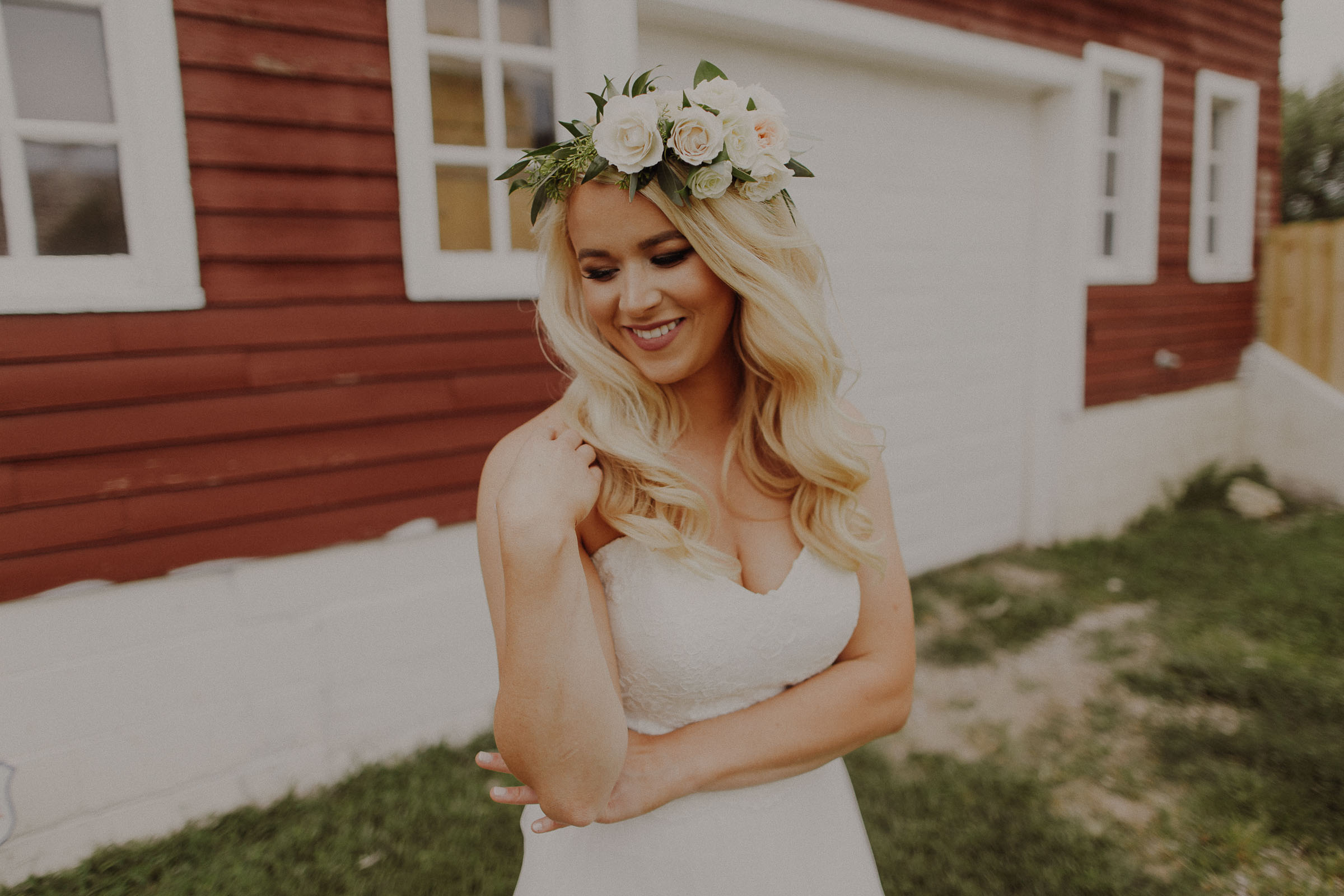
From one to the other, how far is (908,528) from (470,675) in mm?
3126

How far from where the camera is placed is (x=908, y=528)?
5410 mm

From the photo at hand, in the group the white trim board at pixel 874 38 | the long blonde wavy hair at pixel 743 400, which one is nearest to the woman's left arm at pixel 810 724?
the long blonde wavy hair at pixel 743 400

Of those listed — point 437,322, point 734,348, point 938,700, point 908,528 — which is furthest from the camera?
point 908,528

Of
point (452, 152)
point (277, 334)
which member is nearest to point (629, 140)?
point (277, 334)

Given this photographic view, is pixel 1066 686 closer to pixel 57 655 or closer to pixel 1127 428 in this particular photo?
pixel 1127 428

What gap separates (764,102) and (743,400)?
590mm

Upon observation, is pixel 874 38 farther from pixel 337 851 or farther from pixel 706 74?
pixel 337 851

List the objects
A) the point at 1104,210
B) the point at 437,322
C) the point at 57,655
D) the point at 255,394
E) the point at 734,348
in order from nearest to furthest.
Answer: the point at 734,348 → the point at 57,655 → the point at 255,394 → the point at 437,322 → the point at 1104,210

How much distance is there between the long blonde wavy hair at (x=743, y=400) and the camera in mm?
1441

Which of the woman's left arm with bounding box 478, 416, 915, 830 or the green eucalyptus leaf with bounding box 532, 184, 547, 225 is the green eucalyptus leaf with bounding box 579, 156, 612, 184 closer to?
the green eucalyptus leaf with bounding box 532, 184, 547, 225

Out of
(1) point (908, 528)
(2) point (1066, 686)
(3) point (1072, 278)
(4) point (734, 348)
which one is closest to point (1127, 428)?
(3) point (1072, 278)

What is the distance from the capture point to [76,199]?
9.34 feet

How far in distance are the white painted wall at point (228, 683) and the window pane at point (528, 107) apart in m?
1.82

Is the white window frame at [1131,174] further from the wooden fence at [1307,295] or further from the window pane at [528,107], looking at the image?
the window pane at [528,107]
